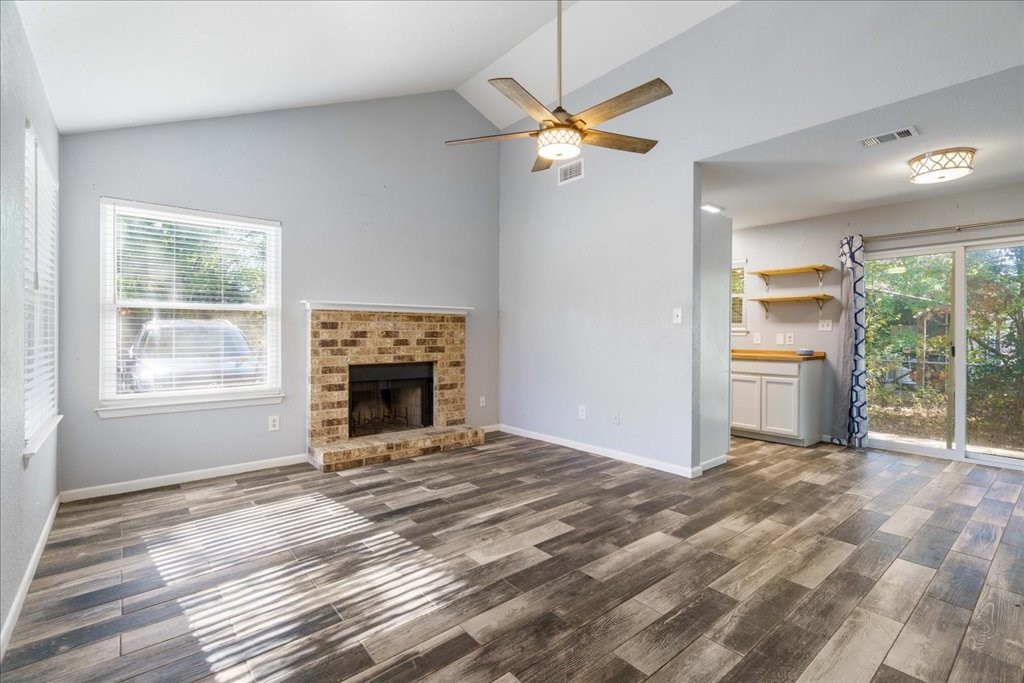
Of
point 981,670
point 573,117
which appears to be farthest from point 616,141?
point 981,670

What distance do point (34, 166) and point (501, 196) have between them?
401cm

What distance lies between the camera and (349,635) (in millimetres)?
1831

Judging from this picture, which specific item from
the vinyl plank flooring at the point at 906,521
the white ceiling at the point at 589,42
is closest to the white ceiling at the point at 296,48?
the white ceiling at the point at 589,42

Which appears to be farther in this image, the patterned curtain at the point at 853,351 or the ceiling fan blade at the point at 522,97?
the patterned curtain at the point at 853,351

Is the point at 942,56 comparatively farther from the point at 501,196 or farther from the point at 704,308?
the point at 501,196

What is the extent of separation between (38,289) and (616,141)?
3297 mm

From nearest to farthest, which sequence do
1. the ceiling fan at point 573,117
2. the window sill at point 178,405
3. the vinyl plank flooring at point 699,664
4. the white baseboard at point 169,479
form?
the vinyl plank flooring at point 699,664 < the ceiling fan at point 573,117 < the white baseboard at point 169,479 < the window sill at point 178,405

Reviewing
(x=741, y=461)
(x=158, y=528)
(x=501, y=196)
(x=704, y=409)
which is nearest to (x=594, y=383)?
(x=704, y=409)

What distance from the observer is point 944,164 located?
3451 mm

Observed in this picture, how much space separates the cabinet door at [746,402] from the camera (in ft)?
17.1

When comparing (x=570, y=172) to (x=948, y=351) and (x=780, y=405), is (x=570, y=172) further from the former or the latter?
(x=948, y=351)

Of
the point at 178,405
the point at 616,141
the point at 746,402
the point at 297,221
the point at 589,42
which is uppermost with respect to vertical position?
the point at 589,42

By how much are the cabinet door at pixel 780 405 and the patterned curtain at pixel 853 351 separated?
24.4 inches

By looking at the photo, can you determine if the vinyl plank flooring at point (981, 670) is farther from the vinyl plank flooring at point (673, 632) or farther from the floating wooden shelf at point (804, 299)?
the floating wooden shelf at point (804, 299)
